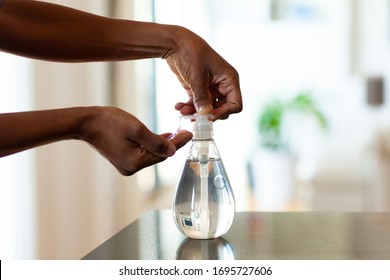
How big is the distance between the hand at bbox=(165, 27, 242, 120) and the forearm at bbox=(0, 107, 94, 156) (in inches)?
10.7

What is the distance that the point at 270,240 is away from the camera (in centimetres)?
105

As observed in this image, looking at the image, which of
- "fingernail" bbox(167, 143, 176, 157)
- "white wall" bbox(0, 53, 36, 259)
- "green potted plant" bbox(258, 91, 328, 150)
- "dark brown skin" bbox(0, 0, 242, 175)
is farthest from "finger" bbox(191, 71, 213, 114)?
"green potted plant" bbox(258, 91, 328, 150)

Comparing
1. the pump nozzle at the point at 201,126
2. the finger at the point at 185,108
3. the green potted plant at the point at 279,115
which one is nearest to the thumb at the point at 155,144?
the pump nozzle at the point at 201,126

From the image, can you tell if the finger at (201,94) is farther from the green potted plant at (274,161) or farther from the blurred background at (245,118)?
the green potted plant at (274,161)

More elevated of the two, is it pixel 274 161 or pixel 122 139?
pixel 122 139

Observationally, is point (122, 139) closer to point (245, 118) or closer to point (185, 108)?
point (185, 108)

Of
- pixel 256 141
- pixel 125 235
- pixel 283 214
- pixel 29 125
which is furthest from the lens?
pixel 256 141

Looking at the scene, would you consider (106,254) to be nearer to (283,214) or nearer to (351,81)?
(283,214)

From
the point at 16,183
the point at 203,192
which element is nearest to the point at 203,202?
the point at 203,192

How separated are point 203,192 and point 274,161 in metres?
4.55

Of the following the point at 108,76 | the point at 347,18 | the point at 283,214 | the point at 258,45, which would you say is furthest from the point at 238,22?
the point at 283,214

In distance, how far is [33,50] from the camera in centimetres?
115

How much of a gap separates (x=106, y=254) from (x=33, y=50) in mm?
371

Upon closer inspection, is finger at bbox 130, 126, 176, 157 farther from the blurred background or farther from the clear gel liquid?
the blurred background
